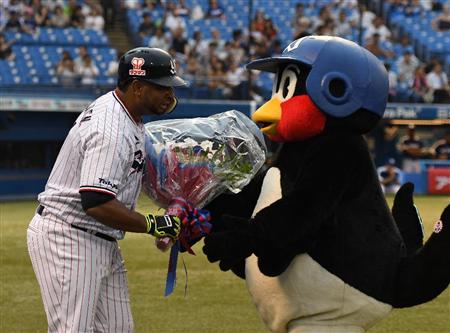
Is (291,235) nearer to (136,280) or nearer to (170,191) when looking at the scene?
(170,191)

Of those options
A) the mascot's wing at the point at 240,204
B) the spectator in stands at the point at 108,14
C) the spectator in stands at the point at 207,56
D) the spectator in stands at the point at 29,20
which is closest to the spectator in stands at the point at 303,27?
the spectator in stands at the point at 207,56

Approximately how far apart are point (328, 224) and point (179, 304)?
4.27 metres

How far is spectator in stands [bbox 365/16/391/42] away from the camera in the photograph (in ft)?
84.7

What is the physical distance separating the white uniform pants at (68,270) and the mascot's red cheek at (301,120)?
1022mm

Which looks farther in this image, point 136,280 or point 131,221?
point 136,280

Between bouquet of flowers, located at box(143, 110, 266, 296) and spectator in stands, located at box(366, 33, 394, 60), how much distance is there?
780 inches

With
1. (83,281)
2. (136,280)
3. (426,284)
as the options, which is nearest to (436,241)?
(426,284)

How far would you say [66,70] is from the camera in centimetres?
2052

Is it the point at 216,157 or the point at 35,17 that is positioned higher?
the point at 216,157

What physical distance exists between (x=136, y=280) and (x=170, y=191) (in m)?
5.04

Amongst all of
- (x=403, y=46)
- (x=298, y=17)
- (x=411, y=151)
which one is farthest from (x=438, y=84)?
(x=298, y=17)

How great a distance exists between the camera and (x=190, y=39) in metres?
23.6

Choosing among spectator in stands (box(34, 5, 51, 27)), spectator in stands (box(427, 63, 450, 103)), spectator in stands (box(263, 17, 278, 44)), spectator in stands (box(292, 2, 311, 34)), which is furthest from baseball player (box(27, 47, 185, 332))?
spectator in stands (box(292, 2, 311, 34))

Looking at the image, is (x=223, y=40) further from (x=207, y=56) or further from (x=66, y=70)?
(x=66, y=70)
